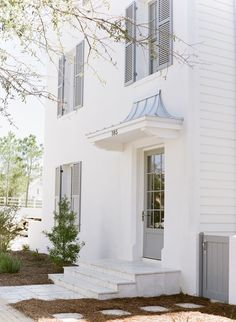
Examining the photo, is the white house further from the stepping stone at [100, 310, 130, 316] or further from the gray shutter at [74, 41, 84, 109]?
the stepping stone at [100, 310, 130, 316]

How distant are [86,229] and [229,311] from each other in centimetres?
566

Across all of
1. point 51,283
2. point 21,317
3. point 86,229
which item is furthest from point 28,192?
point 21,317

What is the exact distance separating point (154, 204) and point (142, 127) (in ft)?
6.57

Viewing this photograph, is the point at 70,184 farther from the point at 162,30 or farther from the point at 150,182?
the point at 162,30

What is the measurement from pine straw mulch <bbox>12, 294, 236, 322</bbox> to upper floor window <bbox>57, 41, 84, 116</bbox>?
20.9 ft

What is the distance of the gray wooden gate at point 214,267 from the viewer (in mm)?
7688

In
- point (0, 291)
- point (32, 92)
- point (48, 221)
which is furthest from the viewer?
point (48, 221)

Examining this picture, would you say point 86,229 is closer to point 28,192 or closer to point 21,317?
point 21,317

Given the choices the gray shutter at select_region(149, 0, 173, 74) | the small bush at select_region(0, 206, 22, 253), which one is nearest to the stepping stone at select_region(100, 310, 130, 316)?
the gray shutter at select_region(149, 0, 173, 74)

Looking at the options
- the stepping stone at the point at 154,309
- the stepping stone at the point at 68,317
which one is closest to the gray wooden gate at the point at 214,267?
the stepping stone at the point at 154,309

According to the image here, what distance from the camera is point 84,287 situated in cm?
838

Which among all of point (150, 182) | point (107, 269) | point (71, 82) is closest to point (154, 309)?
point (107, 269)

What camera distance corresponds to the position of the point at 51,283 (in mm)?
9508

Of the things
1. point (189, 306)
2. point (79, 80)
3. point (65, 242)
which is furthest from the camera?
point (79, 80)
